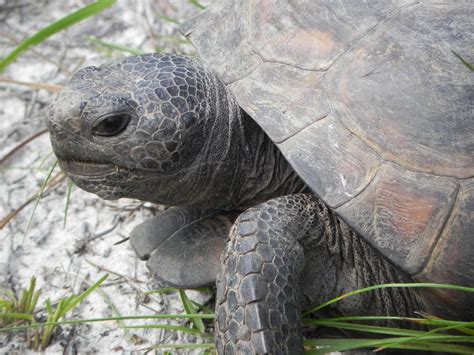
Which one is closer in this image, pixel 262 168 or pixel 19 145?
pixel 262 168

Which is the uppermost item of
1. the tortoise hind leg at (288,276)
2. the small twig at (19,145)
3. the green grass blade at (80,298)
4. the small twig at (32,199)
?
the small twig at (19,145)

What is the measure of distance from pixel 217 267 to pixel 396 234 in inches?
31.5

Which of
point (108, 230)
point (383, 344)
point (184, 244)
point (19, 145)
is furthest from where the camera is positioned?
point (19, 145)

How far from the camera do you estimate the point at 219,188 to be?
2.40 m

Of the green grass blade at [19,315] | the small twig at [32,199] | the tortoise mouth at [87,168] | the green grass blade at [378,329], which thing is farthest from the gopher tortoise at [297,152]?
the small twig at [32,199]

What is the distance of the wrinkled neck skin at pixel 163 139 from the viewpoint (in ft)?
7.03

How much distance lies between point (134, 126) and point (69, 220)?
1216mm

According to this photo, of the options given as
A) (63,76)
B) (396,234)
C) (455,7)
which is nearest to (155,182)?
(396,234)

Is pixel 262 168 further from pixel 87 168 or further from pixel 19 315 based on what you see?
pixel 19 315

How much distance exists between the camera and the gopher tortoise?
1.91m

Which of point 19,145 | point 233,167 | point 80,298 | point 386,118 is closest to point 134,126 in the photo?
point 233,167

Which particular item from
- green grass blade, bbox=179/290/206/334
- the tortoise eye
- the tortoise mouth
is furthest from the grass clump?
the tortoise eye

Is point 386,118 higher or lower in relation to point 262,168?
lower

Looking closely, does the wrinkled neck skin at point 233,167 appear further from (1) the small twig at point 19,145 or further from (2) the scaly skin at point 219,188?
(1) the small twig at point 19,145
